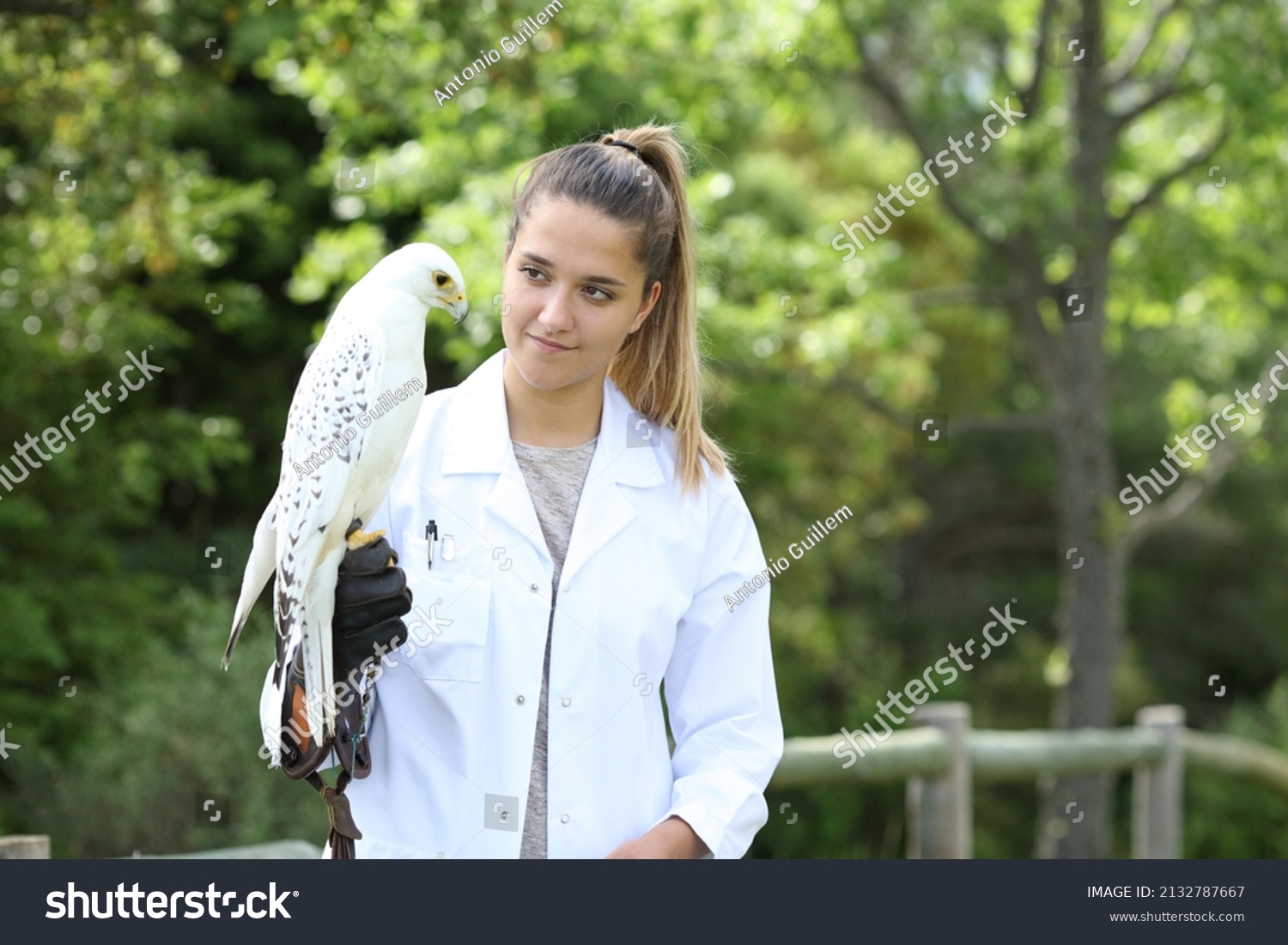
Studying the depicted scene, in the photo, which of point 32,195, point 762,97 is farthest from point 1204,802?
point 32,195

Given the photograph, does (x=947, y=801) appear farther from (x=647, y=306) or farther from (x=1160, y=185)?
(x=1160, y=185)

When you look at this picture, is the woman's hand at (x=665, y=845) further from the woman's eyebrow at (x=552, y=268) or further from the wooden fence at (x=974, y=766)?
the wooden fence at (x=974, y=766)

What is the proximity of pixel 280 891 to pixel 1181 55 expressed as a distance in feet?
23.1

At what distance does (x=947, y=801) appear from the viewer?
475 cm

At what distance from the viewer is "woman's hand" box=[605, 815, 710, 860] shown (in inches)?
73.7

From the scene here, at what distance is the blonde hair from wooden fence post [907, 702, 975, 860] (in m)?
2.92

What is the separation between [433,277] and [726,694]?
0.76 m

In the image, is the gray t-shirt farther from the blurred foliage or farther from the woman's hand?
the blurred foliage

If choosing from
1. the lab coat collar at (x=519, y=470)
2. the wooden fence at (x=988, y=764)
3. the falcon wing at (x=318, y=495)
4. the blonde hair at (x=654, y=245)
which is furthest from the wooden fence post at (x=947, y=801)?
the falcon wing at (x=318, y=495)

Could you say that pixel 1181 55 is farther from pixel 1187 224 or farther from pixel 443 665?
pixel 443 665

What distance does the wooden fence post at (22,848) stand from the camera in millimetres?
2521

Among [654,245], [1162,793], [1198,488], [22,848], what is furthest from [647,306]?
[1198,488]

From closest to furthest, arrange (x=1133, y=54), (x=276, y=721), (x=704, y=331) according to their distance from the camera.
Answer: (x=276, y=721), (x=704, y=331), (x=1133, y=54)

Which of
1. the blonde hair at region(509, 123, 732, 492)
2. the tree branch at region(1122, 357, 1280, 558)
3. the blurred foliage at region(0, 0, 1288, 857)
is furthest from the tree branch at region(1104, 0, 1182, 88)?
the blonde hair at region(509, 123, 732, 492)
